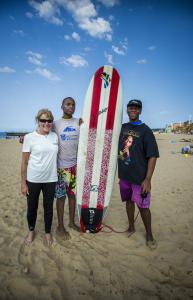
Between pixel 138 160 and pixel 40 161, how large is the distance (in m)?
1.26

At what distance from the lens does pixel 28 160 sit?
2500 millimetres

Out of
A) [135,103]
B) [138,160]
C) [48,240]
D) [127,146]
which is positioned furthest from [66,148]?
[48,240]

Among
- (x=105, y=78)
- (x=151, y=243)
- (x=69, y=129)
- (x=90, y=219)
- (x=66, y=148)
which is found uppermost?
(x=105, y=78)

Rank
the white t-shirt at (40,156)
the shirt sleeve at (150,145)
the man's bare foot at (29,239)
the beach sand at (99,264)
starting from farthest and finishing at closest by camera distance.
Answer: the man's bare foot at (29,239) → the shirt sleeve at (150,145) → the white t-shirt at (40,156) → the beach sand at (99,264)

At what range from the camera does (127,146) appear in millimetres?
2736

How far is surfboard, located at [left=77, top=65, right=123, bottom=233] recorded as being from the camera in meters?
2.99

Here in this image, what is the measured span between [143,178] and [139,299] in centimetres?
130

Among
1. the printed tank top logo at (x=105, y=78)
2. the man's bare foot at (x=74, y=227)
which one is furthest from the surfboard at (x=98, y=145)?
the man's bare foot at (x=74, y=227)

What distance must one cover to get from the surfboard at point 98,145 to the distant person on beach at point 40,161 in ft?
1.63

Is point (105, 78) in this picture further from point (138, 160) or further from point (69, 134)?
point (138, 160)

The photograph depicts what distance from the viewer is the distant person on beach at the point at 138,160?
8.45 feet

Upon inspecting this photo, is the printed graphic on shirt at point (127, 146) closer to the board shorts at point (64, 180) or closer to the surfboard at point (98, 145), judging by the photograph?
the surfboard at point (98, 145)

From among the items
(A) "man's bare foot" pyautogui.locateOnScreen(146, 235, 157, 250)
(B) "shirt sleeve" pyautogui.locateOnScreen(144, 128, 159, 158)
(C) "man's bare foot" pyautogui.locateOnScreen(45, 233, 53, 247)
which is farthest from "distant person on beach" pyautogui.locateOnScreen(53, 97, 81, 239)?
(A) "man's bare foot" pyautogui.locateOnScreen(146, 235, 157, 250)

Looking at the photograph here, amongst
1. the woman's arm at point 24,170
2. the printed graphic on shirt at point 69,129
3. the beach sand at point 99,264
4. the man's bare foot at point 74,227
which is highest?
the printed graphic on shirt at point 69,129
